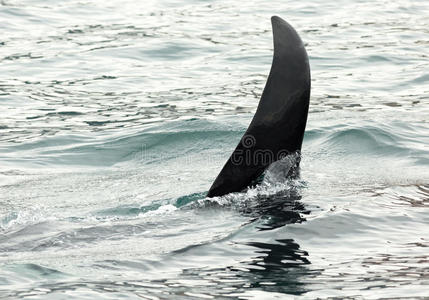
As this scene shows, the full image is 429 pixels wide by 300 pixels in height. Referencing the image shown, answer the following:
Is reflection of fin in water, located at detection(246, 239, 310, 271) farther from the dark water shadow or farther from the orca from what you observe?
the orca

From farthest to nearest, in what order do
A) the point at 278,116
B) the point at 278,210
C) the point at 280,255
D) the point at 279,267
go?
the point at 278,210 → the point at 278,116 → the point at 280,255 → the point at 279,267

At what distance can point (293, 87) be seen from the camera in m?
7.28

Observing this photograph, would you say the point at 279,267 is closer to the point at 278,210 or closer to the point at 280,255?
the point at 280,255

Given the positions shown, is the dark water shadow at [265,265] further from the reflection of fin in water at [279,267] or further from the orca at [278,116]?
the orca at [278,116]

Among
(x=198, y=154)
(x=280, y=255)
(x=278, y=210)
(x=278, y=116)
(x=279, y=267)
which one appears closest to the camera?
(x=279, y=267)

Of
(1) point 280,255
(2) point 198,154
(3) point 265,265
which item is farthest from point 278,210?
(2) point 198,154

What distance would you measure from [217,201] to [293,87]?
1146mm

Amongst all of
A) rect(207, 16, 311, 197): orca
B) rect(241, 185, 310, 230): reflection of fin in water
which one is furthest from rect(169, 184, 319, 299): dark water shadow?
rect(207, 16, 311, 197): orca

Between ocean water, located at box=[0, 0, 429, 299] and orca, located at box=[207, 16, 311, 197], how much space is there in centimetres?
22

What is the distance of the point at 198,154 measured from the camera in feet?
35.0

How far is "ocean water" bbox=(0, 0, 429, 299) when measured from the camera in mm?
6336

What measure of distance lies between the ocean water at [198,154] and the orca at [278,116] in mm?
215

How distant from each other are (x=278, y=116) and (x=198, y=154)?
3.43 m

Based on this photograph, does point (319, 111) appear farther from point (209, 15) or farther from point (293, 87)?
point (209, 15)
